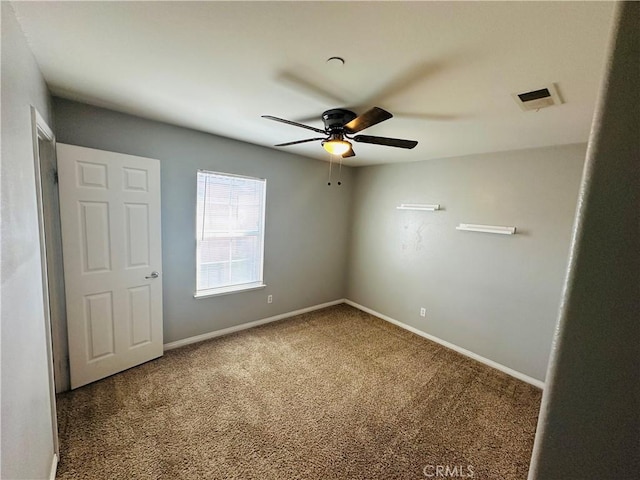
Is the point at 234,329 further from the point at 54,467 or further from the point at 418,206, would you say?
the point at 418,206

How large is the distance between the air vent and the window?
8.85 ft

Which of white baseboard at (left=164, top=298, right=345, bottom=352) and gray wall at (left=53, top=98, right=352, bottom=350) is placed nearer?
gray wall at (left=53, top=98, right=352, bottom=350)

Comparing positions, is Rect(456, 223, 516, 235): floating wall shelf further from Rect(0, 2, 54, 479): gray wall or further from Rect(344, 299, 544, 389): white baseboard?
Rect(0, 2, 54, 479): gray wall

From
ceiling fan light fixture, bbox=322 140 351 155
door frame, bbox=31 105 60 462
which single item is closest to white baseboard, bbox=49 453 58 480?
door frame, bbox=31 105 60 462

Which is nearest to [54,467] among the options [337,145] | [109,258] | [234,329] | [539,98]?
[109,258]

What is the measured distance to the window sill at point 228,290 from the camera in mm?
3183

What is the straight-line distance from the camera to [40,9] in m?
1.18

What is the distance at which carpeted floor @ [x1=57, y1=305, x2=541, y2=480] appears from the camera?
1.74 meters

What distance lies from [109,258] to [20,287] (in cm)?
132

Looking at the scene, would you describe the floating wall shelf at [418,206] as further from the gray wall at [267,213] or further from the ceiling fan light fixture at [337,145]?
the ceiling fan light fixture at [337,145]

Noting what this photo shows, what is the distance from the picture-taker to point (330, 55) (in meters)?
1.41

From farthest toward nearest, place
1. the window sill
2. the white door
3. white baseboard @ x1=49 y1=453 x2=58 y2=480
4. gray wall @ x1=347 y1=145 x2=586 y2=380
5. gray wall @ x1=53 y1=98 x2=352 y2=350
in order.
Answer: the window sill < gray wall @ x1=347 y1=145 x2=586 y2=380 < gray wall @ x1=53 y1=98 x2=352 y2=350 < the white door < white baseboard @ x1=49 y1=453 x2=58 y2=480

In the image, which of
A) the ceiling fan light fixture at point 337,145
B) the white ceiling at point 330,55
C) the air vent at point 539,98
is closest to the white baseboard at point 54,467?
the white ceiling at point 330,55

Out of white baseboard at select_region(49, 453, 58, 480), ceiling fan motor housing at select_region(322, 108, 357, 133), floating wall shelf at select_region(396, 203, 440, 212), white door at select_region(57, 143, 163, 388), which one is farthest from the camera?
floating wall shelf at select_region(396, 203, 440, 212)
